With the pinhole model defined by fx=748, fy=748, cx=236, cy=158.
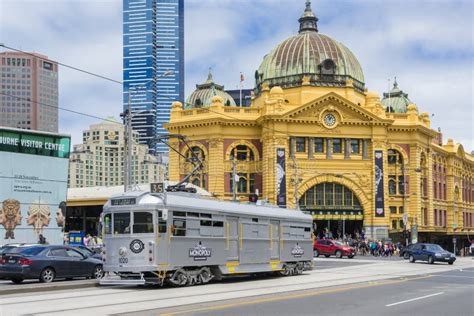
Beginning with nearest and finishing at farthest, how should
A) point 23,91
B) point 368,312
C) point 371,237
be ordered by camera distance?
point 368,312 → point 371,237 → point 23,91

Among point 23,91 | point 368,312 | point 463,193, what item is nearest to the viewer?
point 368,312

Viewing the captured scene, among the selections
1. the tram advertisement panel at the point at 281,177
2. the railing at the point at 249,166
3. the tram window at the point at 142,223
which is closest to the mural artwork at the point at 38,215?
the tram window at the point at 142,223

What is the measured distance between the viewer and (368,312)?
682 inches

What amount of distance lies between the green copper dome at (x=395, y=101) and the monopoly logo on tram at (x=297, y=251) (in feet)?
220

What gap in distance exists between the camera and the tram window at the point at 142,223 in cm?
2389

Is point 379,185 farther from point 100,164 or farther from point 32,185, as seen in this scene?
point 100,164

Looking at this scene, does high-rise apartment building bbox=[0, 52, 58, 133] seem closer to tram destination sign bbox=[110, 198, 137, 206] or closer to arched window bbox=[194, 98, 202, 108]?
arched window bbox=[194, 98, 202, 108]

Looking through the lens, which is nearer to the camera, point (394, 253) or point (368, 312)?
point (368, 312)

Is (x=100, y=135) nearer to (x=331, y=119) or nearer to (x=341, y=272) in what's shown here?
(x=331, y=119)

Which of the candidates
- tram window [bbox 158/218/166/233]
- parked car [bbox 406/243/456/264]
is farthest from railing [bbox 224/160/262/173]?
tram window [bbox 158/218/166/233]

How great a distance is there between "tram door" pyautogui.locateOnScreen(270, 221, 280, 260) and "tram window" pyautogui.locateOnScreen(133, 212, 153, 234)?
7352mm

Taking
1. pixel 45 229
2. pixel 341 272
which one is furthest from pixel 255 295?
pixel 45 229

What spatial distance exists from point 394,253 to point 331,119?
19.0m

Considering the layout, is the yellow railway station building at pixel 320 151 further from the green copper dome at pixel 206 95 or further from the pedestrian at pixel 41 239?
the pedestrian at pixel 41 239
